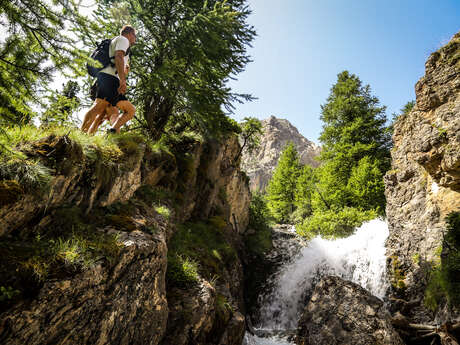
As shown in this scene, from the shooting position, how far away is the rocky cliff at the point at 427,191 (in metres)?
7.35

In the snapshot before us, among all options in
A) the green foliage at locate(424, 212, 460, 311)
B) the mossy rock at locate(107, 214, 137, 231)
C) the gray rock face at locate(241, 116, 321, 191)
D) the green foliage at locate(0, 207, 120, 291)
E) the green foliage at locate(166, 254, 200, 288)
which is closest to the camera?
the green foliage at locate(0, 207, 120, 291)

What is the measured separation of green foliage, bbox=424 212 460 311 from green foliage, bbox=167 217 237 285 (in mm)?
6531

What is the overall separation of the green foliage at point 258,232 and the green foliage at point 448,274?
8.29 metres

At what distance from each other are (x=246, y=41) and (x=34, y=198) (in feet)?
27.9

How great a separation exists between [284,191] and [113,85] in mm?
23556

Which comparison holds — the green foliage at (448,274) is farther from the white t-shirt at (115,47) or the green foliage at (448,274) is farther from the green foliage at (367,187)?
the white t-shirt at (115,47)

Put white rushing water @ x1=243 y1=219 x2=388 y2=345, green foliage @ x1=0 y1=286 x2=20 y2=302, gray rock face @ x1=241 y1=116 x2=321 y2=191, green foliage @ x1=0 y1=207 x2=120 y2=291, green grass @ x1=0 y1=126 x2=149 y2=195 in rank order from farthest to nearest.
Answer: gray rock face @ x1=241 y1=116 x2=321 y2=191 → white rushing water @ x1=243 y1=219 x2=388 y2=345 → green grass @ x1=0 y1=126 x2=149 y2=195 → green foliage @ x1=0 y1=207 x2=120 y2=291 → green foliage @ x1=0 y1=286 x2=20 y2=302

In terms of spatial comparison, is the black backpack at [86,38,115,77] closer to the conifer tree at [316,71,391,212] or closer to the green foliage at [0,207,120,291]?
the green foliage at [0,207,120,291]

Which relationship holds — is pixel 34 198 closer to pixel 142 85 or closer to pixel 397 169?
pixel 142 85

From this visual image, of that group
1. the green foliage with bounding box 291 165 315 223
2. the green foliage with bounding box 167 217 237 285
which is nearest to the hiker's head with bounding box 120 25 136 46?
the green foliage with bounding box 167 217 237 285

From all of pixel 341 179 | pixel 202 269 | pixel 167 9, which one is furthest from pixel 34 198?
pixel 341 179

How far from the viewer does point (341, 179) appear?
1698 centimetres

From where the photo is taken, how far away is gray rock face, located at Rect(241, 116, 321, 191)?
7375 cm

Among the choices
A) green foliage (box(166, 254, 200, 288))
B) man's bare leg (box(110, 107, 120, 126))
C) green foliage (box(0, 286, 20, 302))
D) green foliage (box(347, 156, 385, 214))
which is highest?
green foliage (box(347, 156, 385, 214))
